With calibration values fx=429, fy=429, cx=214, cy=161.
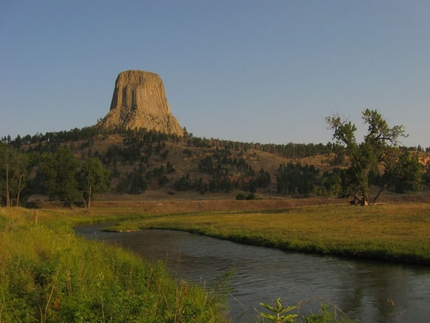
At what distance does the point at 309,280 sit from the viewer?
18.7m

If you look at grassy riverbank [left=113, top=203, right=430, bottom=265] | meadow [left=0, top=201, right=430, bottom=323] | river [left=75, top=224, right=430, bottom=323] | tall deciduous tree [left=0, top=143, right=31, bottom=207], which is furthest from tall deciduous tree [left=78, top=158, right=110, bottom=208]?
river [left=75, top=224, right=430, bottom=323]

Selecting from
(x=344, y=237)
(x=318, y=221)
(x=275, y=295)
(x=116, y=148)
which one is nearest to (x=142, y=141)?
(x=116, y=148)

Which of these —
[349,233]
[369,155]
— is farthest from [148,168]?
[349,233]

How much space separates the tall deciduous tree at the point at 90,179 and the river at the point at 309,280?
48445 millimetres

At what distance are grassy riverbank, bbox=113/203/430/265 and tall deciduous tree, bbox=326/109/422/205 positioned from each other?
713 centimetres

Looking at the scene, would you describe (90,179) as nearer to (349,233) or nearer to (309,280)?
(349,233)

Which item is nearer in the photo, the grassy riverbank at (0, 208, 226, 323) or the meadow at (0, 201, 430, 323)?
the grassy riverbank at (0, 208, 226, 323)

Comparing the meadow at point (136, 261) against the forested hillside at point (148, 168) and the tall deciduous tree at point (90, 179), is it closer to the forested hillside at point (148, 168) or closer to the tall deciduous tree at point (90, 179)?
the tall deciduous tree at point (90, 179)

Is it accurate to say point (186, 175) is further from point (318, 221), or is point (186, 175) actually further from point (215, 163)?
point (318, 221)

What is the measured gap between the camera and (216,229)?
134 ft

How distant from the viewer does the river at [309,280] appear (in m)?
13.8

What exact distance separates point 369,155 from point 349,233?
2334cm

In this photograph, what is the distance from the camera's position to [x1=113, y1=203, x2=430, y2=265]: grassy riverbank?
78.2 feet

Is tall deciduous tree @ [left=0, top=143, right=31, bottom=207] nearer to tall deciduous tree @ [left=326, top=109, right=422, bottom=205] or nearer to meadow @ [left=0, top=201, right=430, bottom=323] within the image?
meadow @ [left=0, top=201, right=430, bottom=323]
